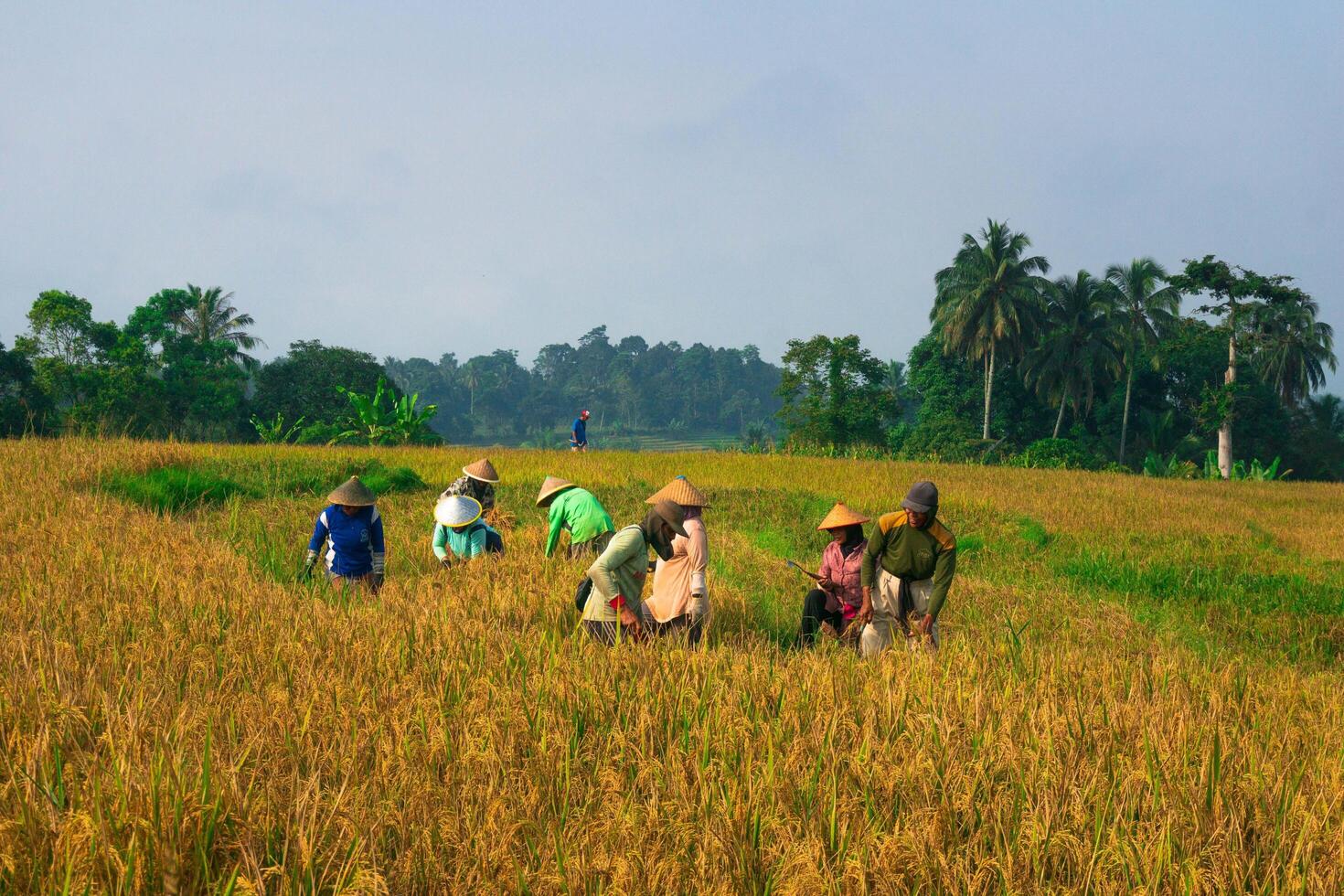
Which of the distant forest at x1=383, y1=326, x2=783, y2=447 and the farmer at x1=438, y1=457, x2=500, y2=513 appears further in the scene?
the distant forest at x1=383, y1=326, x2=783, y2=447

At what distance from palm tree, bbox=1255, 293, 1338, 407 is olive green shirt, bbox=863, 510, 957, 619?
126 feet

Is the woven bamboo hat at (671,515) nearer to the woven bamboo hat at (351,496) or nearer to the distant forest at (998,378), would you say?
the woven bamboo hat at (351,496)

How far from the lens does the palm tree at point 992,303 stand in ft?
139

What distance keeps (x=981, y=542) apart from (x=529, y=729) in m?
11.4

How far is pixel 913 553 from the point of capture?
6.02 m

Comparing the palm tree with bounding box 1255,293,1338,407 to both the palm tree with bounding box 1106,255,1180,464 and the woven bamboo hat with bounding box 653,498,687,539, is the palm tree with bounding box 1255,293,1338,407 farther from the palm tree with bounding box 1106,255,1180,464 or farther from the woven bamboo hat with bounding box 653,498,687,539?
the woven bamboo hat with bounding box 653,498,687,539

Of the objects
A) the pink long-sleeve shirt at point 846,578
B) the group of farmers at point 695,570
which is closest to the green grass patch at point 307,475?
the group of farmers at point 695,570

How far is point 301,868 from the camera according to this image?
240cm

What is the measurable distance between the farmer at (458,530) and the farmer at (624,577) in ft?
7.33

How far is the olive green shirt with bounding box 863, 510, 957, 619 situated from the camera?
234 inches

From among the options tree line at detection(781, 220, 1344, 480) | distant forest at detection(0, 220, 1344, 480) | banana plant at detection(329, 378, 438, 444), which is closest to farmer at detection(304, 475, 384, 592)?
banana plant at detection(329, 378, 438, 444)

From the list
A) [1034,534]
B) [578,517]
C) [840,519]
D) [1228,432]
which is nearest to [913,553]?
[840,519]

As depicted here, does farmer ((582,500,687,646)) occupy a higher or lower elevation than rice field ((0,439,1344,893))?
higher

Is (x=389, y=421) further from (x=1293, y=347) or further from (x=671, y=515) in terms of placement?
(x=1293, y=347)
